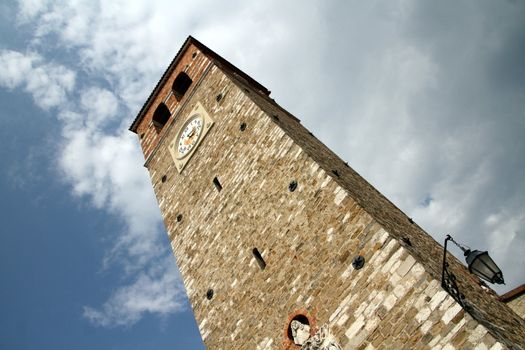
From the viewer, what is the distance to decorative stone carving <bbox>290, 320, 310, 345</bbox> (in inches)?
241

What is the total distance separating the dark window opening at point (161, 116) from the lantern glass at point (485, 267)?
33.8ft

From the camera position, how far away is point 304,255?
260 inches

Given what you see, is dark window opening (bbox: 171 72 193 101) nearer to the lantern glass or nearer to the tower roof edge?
the tower roof edge

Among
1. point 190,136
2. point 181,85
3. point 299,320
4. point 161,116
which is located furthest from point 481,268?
point 161,116

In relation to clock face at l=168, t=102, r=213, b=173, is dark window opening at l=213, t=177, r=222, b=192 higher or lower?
lower

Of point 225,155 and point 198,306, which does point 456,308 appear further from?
point 225,155

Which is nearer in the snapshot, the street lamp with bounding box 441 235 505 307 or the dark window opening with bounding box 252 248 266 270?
the street lamp with bounding box 441 235 505 307

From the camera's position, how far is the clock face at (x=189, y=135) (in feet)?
34.9

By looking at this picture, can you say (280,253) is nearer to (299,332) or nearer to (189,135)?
(299,332)

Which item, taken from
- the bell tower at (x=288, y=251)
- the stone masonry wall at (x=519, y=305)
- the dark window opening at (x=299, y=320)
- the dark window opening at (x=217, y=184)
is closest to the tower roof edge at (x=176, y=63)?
the bell tower at (x=288, y=251)

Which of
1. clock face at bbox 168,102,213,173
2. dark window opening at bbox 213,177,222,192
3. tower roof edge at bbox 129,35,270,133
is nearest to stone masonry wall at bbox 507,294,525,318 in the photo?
dark window opening at bbox 213,177,222,192

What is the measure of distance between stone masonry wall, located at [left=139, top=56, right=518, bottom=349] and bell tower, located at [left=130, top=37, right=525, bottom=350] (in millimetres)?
18

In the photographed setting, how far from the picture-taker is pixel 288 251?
690cm

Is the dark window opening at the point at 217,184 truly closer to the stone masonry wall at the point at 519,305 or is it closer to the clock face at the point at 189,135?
the clock face at the point at 189,135
